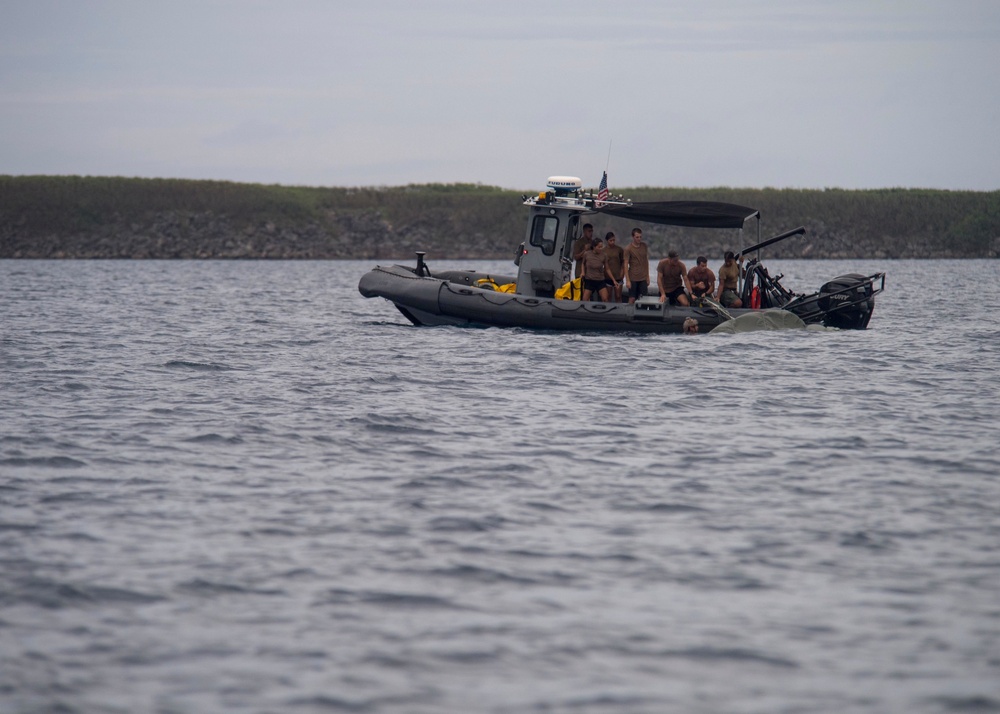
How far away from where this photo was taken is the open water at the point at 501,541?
17.6 feet

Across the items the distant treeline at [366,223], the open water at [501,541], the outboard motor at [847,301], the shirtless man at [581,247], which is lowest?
the open water at [501,541]

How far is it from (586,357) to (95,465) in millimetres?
9798

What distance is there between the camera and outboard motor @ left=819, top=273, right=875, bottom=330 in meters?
21.2

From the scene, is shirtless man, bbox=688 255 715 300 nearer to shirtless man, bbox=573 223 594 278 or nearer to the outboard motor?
shirtless man, bbox=573 223 594 278

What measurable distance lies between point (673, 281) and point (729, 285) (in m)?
1.27

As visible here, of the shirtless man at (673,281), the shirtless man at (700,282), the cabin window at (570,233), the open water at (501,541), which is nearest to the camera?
the open water at (501,541)

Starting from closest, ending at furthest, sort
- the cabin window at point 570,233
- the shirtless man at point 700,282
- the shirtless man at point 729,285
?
the shirtless man at point 700,282 → the shirtless man at point 729,285 → the cabin window at point 570,233

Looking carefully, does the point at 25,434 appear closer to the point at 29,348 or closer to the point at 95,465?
the point at 95,465

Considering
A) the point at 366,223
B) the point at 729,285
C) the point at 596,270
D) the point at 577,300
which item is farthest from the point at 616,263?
the point at 366,223

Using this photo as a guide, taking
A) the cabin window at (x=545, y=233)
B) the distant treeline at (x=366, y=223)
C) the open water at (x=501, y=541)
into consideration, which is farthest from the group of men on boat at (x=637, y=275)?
the distant treeline at (x=366, y=223)

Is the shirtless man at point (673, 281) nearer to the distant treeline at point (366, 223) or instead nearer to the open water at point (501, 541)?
the open water at point (501, 541)

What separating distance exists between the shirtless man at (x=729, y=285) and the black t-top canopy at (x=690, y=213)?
0.99 meters

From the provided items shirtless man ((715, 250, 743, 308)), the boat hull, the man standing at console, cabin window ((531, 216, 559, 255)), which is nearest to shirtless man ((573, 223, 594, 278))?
cabin window ((531, 216, 559, 255))

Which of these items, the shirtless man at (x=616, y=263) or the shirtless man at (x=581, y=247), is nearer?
the shirtless man at (x=616, y=263)
